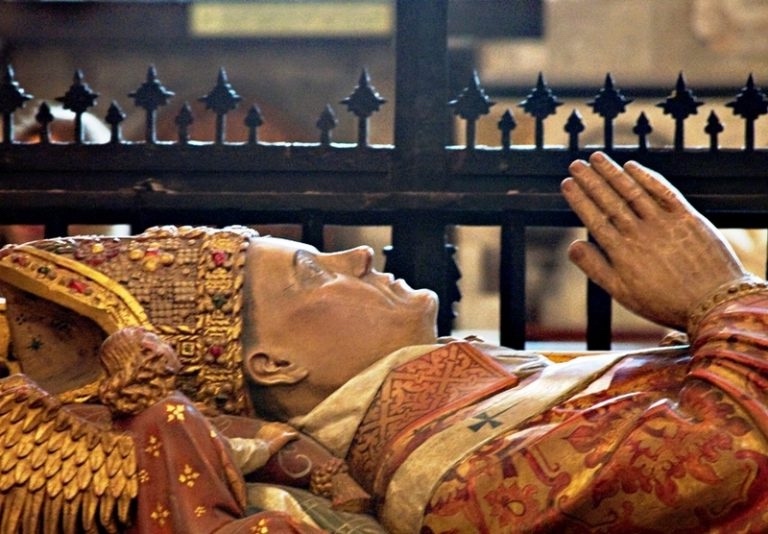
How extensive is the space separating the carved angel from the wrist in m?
0.93

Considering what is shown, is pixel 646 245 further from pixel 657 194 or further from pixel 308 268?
pixel 308 268

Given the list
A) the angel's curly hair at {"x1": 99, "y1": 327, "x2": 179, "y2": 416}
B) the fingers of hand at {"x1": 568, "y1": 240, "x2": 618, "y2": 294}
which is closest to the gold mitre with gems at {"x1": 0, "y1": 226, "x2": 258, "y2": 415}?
the angel's curly hair at {"x1": 99, "y1": 327, "x2": 179, "y2": 416}

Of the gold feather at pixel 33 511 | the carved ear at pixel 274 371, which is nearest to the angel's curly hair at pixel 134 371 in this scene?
the gold feather at pixel 33 511

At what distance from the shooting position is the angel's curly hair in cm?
325

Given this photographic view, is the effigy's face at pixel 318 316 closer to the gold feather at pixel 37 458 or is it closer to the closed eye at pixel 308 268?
the closed eye at pixel 308 268

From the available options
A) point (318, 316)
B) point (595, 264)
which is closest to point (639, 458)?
point (595, 264)

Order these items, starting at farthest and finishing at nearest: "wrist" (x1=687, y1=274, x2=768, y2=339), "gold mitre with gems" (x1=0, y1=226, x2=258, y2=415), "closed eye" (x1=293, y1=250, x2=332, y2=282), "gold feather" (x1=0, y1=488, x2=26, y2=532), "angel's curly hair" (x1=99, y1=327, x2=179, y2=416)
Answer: "closed eye" (x1=293, y1=250, x2=332, y2=282)
"gold mitre with gems" (x1=0, y1=226, x2=258, y2=415)
"wrist" (x1=687, y1=274, x2=768, y2=339)
"angel's curly hair" (x1=99, y1=327, x2=179, y2=416)
"gold feather" (x1=0, y1=488, x2=26, y2=532)

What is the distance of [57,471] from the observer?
3.15 m

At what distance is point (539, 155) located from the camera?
16.6 ft

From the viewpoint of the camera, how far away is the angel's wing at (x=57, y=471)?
10.3ft

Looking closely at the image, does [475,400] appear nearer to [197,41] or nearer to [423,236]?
[423,236]

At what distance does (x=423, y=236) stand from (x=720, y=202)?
86cm

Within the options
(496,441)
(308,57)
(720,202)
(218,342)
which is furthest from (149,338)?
(308,57)

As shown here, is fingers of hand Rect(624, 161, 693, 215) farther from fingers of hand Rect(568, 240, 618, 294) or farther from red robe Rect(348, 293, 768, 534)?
red robe Rect(348, 293, 768, 534)
